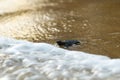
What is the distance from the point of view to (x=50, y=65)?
3662 mm

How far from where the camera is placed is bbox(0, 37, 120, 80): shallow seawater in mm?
3422

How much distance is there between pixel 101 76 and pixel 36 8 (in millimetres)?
5198

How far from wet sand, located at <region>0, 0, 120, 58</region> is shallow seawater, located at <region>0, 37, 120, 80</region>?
1.19 m

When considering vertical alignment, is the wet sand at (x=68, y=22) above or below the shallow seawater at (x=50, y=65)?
below

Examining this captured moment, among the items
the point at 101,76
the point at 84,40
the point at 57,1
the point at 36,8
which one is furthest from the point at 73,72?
the point at 57,1

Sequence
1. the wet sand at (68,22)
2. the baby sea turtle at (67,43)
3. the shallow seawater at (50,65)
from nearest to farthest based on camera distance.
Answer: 1. the shallow seawater at (50,65)
2. the baby sea turtle at (67,43)
3. the wet sand at (68,22)

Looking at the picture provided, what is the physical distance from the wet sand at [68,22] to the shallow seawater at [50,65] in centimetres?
119

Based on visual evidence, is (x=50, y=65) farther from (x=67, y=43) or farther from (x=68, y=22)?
(x=68, y=22)

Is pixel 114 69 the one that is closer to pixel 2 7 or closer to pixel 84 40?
pixel 84 40

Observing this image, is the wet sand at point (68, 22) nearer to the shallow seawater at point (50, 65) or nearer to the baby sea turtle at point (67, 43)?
the baby sea turtle at point (67, 43)

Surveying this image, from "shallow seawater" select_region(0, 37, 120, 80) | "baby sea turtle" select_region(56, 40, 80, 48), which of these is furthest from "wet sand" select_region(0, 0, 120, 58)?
"shallow seawater" select_region(0, 37, 120, 80)

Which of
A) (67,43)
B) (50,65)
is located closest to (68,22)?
(67,43)

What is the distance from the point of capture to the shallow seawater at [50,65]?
342cm

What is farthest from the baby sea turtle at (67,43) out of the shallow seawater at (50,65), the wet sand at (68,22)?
the shallow seawater at (50,65)
